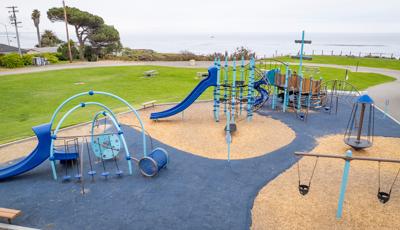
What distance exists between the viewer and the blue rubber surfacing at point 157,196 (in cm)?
661

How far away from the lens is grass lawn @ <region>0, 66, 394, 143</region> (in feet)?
50.0

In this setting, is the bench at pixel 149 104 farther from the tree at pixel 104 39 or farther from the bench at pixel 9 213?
the tree at pixel 104 39

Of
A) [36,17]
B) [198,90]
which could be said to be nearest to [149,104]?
[198,90]

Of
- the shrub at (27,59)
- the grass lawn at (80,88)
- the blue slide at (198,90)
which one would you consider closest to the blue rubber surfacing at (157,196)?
the blue slide at (198,90)

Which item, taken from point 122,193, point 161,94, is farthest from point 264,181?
point 161,94

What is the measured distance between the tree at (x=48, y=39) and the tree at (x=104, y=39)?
25.3 m

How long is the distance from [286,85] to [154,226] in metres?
10.8

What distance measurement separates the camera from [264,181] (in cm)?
832

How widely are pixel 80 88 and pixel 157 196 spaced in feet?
57.2

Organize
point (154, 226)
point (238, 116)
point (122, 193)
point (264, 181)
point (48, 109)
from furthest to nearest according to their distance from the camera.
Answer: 1. point (48, 109)
2. point (238, 116)
3. point (264, 181)
4. point (122, 193)
5. point (154, 226)

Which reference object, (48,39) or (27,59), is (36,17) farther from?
(27,59)

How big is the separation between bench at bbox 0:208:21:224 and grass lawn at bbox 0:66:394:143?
6320 millimetres

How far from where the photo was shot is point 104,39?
47469 mm

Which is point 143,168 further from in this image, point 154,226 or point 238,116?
point 238,116
